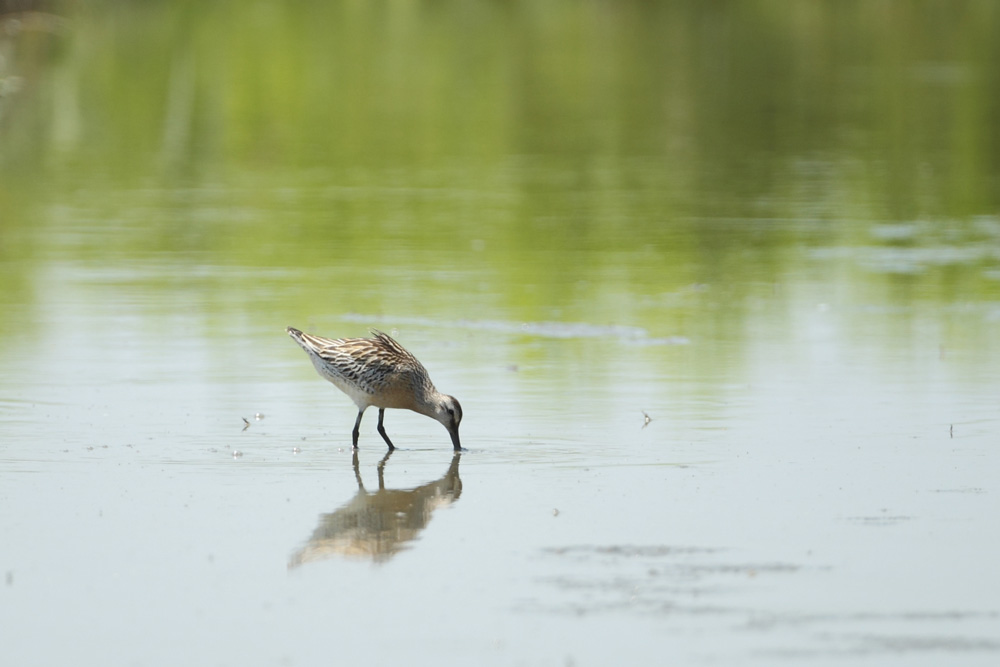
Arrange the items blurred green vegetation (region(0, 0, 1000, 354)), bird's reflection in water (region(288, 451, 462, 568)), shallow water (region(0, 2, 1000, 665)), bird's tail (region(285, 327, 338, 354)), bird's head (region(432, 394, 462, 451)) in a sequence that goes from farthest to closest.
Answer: blurred green vegetation (region(0, 0, 1000, 354)), bird's tail (region(285, 327, 338, 354)), bird's head (region(432, 394, 462, 451)), bird's reflection in water (region(288, 451, 462, 568)), shallow water (region(0, 2, 1000, 665))

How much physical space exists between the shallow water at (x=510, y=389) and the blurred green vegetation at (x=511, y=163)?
0.11 meters

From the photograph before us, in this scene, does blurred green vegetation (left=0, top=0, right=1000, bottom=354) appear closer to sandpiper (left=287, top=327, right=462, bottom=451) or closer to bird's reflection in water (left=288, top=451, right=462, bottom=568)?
sandpiper (left=287, top=327, right=462, bottom=451)

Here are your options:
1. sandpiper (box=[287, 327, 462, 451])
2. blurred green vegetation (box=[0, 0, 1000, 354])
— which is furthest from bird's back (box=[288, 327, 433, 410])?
blurred green vegetation (box=[0, 0, 1000, 354])

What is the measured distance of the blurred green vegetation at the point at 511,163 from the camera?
1625cm

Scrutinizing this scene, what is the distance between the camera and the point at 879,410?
1081 centimetres

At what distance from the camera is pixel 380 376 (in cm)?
1019

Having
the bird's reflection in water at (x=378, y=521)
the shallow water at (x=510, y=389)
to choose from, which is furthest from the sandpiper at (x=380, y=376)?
the bird's reflection in water at (x=378, y=521)

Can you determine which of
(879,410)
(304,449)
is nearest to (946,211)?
(879,410)

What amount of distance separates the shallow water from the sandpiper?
234mm

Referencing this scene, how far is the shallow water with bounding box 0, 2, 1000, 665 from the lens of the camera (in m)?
6.96

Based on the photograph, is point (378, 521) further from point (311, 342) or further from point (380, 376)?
point (311, 342)

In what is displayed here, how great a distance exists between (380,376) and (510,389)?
4.99 feet

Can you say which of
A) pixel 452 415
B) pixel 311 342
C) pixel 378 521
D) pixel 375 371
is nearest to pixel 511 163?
pixel 311 342

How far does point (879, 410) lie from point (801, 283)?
195 inches
